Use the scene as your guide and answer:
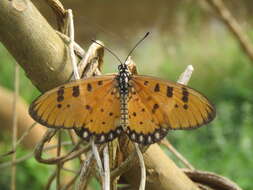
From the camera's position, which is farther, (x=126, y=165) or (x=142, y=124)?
(x=142, y=124)

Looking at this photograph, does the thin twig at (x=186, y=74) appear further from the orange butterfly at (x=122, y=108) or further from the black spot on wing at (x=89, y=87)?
the black spot on wing at (x=89, y=87)

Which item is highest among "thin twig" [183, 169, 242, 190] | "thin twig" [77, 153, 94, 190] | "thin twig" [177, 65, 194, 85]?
"thin twig" [177, 65, 194, 85]

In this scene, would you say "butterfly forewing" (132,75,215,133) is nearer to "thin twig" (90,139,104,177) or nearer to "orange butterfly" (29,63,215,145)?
"orange butterfly" (29,63,215,145)

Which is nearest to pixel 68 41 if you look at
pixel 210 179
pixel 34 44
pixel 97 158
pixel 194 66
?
pixel 34 44

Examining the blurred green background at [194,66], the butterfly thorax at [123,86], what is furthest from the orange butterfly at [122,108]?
the blurred green background at [194,66]

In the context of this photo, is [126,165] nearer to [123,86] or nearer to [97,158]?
[97,158]

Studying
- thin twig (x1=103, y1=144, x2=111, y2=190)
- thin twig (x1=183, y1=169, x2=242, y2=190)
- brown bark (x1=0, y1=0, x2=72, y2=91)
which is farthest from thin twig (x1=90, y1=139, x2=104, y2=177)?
thin twig (x1=183, y1=169, x2=242, y2=190)
